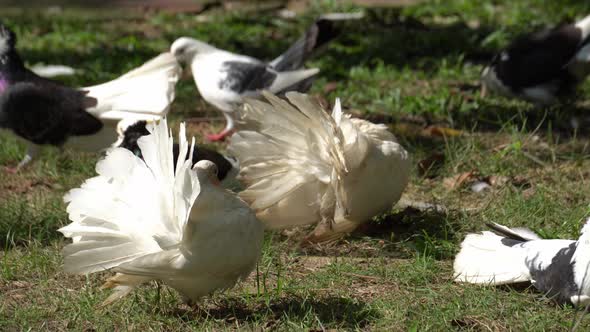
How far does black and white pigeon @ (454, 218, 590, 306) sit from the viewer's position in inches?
126

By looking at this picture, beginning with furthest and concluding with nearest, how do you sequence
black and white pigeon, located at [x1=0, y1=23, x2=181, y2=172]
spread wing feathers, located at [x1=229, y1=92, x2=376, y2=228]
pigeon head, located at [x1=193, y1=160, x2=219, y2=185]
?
black and white pigeon, located at [x1=0, y1=23, x2=181, y2=172] < spread wing feathers, located at [x1=229, y1=92, x2=376, y2=228] < pigeon head, located at [x1=193, y1=160, x2=219, y2=185]

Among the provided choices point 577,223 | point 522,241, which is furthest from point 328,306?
point 577,223

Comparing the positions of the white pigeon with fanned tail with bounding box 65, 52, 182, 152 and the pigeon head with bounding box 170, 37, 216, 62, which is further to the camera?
the pigeon head with bounding box 170, 37, 216, 62

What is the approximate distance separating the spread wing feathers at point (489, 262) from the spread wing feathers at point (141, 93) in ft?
6.56

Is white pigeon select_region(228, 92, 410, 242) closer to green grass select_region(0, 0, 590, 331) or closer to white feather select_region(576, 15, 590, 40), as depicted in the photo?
green grass select_region(0, 0, 590, 331)

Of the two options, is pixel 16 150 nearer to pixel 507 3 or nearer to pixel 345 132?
pixel 345 132

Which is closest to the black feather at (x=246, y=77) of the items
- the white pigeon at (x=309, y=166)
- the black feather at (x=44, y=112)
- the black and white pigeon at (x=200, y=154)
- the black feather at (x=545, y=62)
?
the black feather at (x=44, y=112)

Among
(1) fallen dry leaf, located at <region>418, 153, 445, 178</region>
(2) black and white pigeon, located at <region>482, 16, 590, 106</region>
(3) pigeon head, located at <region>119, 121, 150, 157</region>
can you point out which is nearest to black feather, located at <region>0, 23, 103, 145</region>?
(3) pigeon head, located at <region>119, 121, 150, 157</region>

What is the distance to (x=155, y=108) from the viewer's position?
4.94m

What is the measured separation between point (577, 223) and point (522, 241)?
590mm

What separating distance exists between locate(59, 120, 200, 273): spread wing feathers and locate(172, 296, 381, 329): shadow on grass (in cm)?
39

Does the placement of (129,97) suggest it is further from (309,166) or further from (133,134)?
(309,166)

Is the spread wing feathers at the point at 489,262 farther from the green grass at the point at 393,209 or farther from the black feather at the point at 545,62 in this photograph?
the black feather at the point at 545,62

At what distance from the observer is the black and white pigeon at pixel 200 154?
4.55 m
